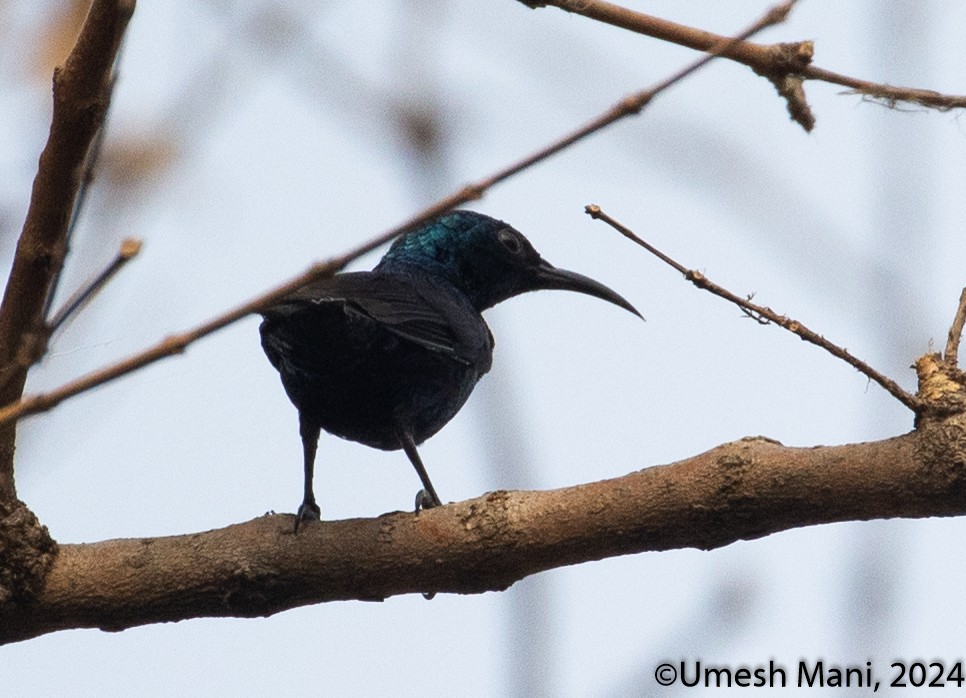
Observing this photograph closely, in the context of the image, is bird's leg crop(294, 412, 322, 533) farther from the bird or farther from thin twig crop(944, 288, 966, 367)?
thin twig crop(944, 288, 966, 367)

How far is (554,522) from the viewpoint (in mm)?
3141

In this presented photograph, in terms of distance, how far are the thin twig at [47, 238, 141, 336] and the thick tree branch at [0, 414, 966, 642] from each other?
5.66 feet

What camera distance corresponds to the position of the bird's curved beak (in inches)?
247

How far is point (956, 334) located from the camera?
291 centimetres

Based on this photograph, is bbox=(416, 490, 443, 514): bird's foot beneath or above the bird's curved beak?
beneath

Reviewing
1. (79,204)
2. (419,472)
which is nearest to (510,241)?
(419,472)

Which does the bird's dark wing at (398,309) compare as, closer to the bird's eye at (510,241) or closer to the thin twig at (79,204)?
the bird's eye at (510,241)

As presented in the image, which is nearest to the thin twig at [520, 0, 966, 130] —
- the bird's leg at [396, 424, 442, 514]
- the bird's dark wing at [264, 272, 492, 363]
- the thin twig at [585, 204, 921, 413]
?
the thin twig at [585, 204, 921, 413]

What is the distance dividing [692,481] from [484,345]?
7.68ft

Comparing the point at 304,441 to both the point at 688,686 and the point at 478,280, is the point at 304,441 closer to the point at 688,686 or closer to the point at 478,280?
the point at 478,280

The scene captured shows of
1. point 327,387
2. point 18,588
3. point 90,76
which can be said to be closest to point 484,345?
point 327,387

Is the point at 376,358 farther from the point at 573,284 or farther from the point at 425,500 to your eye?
the point at 573,284

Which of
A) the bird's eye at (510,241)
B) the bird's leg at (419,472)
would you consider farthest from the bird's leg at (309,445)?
the bird's eye at (510,241)

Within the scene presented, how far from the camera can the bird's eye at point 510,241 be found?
6098mm
